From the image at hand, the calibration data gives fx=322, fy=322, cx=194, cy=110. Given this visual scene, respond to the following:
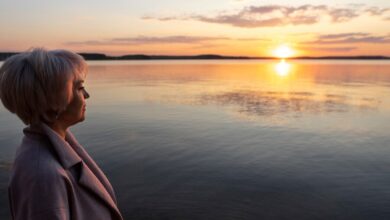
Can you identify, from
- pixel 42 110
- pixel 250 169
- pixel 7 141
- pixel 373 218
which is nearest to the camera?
pixel 42 110

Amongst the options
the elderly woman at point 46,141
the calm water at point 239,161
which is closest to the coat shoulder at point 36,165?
the elderly woman at point 46,141

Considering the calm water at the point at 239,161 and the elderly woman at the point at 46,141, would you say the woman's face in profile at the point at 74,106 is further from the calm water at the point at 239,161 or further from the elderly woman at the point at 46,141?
the calm water at the point at 239,161

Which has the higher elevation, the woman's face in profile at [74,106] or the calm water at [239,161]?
the woman's face in profile at [74,106]

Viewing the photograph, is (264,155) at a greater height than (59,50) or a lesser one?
lesser

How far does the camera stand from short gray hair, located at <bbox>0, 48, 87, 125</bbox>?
213cm

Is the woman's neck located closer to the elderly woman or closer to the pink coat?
the elderly woman

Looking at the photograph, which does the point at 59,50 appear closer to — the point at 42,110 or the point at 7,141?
the point at 42,110

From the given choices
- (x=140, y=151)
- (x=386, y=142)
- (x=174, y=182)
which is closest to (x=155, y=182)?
(x=174, y=182)

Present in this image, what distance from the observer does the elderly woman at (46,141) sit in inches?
79.6

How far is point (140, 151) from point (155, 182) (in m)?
3.23

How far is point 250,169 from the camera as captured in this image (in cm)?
1140

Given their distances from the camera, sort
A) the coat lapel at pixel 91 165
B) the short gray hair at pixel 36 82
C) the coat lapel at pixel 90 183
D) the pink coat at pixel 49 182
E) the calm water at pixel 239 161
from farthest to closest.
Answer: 1. the calm water at pixel 239 161
2. the coat lapel at pixel 91 165
3. the coat lapel at pixel 90 183
4. the short gray hair at pixel 36 82
5. the pink coat at pixel 49 182

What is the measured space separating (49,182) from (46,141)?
13.3 inches

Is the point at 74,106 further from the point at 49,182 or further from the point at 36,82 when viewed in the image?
the point at 49,182
